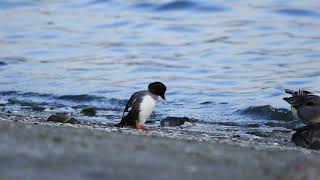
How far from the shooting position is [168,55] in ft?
67.1

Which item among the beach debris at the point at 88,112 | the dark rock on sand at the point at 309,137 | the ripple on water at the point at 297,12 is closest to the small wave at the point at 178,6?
the ripple on water at the point at 297,12

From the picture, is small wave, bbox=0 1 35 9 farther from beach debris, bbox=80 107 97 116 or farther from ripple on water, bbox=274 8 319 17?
beach debris, bbox=80 107 97 116

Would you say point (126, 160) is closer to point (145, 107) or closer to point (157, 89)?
point (145, 107)

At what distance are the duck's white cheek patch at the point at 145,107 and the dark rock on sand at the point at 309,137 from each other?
185 centimetres

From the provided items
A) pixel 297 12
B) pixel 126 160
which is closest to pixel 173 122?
pixel 126 160

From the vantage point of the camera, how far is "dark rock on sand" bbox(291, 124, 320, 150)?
926cm

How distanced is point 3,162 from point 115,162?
66cm

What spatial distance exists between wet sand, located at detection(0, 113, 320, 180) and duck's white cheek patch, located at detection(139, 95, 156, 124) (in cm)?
395

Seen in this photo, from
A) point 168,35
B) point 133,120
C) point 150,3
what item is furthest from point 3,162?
point 150,3

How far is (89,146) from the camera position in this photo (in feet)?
19.9

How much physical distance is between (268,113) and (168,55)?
6750mm

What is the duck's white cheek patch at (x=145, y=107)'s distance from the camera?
35.3ft

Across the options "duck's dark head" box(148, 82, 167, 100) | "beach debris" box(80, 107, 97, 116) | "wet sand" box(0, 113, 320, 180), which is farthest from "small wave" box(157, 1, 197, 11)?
"wet sand" box(0, 113, 320, 180)

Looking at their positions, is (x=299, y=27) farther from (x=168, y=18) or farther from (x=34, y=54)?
(x=34, y=54)
